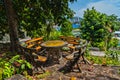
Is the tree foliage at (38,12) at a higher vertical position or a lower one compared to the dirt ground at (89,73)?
higher

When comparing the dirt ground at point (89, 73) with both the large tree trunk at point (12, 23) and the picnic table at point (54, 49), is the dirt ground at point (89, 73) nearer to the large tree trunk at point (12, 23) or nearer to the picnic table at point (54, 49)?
the picnic table at point (54, 49)

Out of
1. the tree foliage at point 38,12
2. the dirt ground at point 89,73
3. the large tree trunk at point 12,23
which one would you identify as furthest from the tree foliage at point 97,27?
the dirt ground at point 89,73

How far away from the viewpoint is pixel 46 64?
11586 millimetres

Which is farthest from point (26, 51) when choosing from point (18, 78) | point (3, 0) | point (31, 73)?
point (3, 0)

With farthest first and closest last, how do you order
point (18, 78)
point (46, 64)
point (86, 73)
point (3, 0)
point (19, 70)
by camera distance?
point (3, 0), point (46, 64), point (86, 73), point (19, 70), point (18, 78)

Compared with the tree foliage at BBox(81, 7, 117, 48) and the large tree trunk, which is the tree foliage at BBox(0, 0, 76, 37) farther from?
the tree foliage at BBox(81, 7, 117, 48)

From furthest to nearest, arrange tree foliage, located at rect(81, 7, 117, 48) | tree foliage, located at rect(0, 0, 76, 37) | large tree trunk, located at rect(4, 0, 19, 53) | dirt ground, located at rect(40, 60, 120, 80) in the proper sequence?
tree foliage, located at rect(81, 7, 117, 48) < tree foliage, located at rect(0, 0, 76, 37) < large tree trunk, located at rect(4, 0, 19, 53) < dirt ground, located at rect(40, 60, 120, 80)

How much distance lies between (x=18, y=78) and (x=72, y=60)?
3.27 metres

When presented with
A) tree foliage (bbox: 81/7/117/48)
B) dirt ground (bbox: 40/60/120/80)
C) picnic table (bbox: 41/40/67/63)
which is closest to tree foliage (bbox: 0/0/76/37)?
picnic table (bbox: 41/40/67/63)

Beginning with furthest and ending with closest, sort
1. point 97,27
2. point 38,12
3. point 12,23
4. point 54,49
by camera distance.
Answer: point 97,27 < point 38,12 < point 12,23 < point 54,49

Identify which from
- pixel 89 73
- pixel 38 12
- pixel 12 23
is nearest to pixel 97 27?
pixel 38 12

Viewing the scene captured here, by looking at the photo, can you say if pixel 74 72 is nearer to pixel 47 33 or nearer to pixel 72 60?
pixel 72 60

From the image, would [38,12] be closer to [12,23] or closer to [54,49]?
[12,23]

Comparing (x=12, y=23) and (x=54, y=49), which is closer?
(x=54, y=49)
